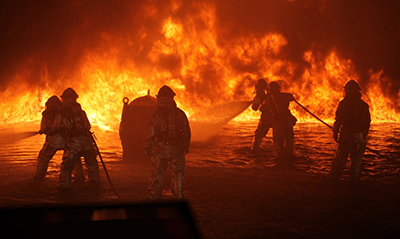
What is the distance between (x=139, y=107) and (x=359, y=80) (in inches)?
691

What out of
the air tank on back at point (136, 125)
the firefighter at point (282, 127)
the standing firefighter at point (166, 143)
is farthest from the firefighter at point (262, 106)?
the standing firefighter at point (166, 143)

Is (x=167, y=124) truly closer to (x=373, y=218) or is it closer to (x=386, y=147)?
(x=373, y=218)

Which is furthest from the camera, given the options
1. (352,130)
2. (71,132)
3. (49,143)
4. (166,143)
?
(49,143)

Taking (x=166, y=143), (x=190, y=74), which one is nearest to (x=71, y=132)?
(x=166, y=143)

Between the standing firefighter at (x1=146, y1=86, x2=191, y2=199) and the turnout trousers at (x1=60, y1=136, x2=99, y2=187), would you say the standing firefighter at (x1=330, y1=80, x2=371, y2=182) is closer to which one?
the standing firefighter at (x1=146, y1=86, x2=191, y2=199)

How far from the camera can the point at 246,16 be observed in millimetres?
19297

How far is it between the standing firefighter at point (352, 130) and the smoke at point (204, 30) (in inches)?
560

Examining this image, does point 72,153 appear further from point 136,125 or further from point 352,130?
point 352,130

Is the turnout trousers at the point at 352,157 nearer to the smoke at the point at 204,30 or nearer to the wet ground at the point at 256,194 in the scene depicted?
the wet ground at the point at 256,194

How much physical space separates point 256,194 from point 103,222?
99.8 inches

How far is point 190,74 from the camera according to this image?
19.4 metres

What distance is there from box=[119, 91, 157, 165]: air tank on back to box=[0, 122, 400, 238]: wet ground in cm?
34

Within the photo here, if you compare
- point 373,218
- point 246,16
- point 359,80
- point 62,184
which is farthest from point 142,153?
point 359,80

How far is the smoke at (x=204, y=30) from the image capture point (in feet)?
59.7
